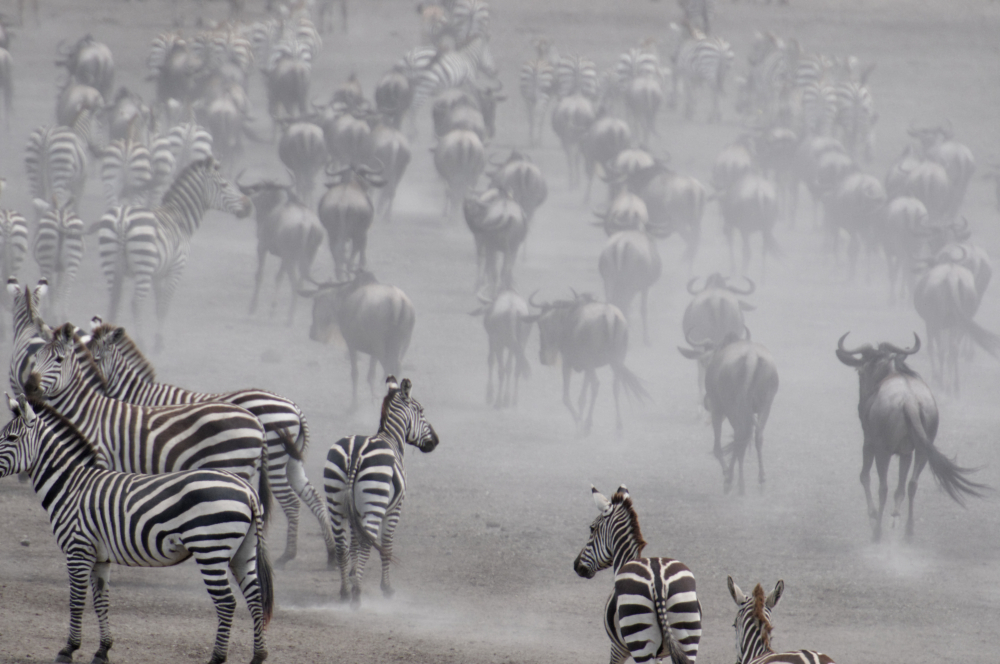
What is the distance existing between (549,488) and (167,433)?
5.06 meters

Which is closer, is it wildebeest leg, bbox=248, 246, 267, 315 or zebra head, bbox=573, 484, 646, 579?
zebra head, bbox=573, 484, 646, 579

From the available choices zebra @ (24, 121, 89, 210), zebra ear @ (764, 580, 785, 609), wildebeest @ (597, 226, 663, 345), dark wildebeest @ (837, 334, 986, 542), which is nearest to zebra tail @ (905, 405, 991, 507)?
dark wildebeest @ (837, 334, 986, 542)

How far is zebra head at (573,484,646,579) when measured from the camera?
6164mm

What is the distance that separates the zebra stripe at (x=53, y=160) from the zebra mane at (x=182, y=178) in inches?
189

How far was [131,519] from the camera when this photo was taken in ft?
19.9

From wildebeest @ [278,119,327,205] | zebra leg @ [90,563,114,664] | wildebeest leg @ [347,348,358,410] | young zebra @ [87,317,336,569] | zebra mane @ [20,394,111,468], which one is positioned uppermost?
wildebeest @ [278,119,327,205]

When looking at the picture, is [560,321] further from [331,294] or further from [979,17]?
[979,17]

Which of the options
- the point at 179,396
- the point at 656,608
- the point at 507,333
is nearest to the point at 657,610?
the point at 656,608

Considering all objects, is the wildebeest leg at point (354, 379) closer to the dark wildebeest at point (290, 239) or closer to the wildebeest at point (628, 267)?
the dark wildebeest at point (290, 239)

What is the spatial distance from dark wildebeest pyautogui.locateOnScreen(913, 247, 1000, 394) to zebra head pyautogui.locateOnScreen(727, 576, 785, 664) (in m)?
10.7

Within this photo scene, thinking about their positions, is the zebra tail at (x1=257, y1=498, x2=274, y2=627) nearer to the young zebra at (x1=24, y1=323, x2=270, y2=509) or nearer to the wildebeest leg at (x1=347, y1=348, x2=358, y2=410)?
the young zebra at (x1=24, y1=323, x2=270, y2=509)

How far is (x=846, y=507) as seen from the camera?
11234 millimetres

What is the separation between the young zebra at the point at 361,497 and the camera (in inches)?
308

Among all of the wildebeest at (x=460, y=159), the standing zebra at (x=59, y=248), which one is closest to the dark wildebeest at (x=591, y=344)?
the standing zebra at (x=59, y=248)
